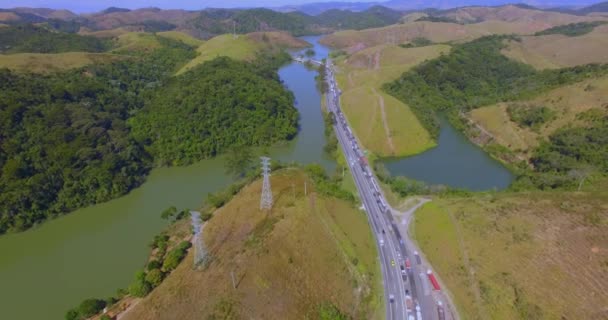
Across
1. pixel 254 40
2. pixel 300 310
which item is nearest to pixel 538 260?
pixel 300 310

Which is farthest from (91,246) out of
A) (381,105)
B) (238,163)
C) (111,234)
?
(381,105)

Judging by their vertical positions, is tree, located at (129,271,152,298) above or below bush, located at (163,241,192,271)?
below

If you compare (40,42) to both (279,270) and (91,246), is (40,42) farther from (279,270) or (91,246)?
(279,270)

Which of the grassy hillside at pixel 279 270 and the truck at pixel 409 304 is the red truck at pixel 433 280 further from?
the grassy hillside at pixel 279 270

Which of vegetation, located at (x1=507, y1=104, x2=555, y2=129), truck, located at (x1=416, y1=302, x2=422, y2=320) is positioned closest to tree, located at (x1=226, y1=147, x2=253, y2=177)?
truck, located at (x1=416, y1=302, x2=422, y2=320)

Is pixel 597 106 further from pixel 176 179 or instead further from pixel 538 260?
pixel 176 179

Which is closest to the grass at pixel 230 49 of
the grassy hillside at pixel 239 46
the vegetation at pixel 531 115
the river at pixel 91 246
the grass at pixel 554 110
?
the grassy hillside at pixel 239 46

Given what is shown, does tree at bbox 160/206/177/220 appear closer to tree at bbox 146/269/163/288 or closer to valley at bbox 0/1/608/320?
valley at bbox 0/1/608/320
